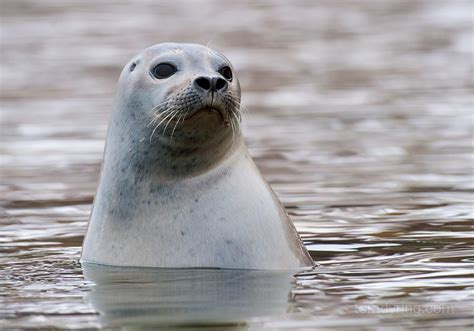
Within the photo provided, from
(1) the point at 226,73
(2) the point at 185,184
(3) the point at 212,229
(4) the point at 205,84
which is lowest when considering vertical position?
(3) the point at 212,229

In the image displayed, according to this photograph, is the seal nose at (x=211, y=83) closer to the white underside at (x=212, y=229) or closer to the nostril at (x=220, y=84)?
the nostril at (x=220, y=84)

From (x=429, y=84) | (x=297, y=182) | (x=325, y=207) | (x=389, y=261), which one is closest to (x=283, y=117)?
(x=429, y=84)

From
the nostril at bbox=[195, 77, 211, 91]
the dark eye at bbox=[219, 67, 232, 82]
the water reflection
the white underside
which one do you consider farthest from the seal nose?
the water reflection

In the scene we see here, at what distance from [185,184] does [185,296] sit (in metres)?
0.94

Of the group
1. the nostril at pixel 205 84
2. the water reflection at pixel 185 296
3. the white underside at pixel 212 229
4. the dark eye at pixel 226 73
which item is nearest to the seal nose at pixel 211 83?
the nostril at pixel 205 84

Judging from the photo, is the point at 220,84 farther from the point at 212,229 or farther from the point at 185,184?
the point at 212,229

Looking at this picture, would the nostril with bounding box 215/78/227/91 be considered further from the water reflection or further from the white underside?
the water reflection

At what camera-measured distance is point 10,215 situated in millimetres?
11320

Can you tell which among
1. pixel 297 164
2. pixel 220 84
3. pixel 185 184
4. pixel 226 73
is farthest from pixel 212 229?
pixel 297 164

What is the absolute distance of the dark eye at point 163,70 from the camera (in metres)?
8.77

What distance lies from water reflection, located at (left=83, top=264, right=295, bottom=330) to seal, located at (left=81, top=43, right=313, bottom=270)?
10 centimetres

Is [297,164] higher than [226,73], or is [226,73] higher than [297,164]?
[297,164]

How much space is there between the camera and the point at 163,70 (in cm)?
879

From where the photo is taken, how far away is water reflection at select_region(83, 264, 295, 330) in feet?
23.9
